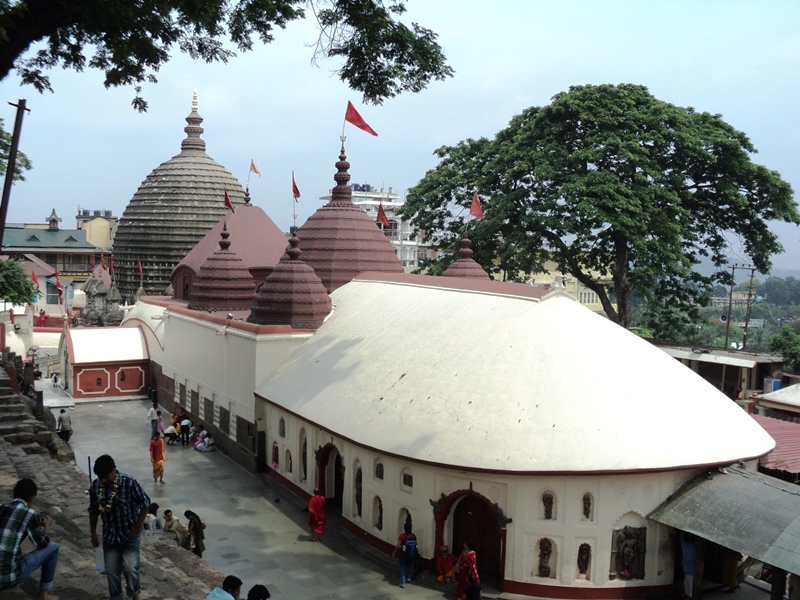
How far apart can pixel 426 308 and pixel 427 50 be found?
8.04 meters

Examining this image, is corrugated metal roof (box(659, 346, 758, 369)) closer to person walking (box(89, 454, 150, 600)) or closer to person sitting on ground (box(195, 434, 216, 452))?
person sitting on ground (box(195, 434, 216, 452))

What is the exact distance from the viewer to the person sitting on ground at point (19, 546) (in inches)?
276

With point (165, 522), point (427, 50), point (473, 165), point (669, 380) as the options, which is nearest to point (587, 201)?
point (473, 165)

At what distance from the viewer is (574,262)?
3238 centimetres

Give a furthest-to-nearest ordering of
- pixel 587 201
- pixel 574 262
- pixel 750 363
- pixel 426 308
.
Result: pixel 574 262, pixel 587 201, pixel 750 363, pixel 426 308

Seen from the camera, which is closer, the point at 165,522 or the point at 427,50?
the point at 427,50

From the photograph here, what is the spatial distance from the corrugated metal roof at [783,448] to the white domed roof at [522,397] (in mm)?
996

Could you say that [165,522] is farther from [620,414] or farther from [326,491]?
[620,414]

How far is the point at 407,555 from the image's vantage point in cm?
1437

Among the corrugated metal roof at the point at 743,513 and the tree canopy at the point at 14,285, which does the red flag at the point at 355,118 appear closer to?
the corrugated metal roof at the point at 743,513

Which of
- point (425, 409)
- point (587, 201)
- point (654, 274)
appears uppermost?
point (587, 201)

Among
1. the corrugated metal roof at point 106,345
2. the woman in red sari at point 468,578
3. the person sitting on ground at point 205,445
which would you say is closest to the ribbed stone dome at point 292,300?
the person sitting on ground at point 205,445

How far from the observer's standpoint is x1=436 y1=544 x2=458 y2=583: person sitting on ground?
14.3m

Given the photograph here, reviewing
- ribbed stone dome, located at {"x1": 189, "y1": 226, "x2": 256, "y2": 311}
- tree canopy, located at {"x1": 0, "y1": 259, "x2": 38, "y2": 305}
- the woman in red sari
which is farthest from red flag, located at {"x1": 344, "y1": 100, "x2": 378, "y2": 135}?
tree canopy, located at {"x1": 0, "y1": 259, "x2": 38, "y2": 305}
